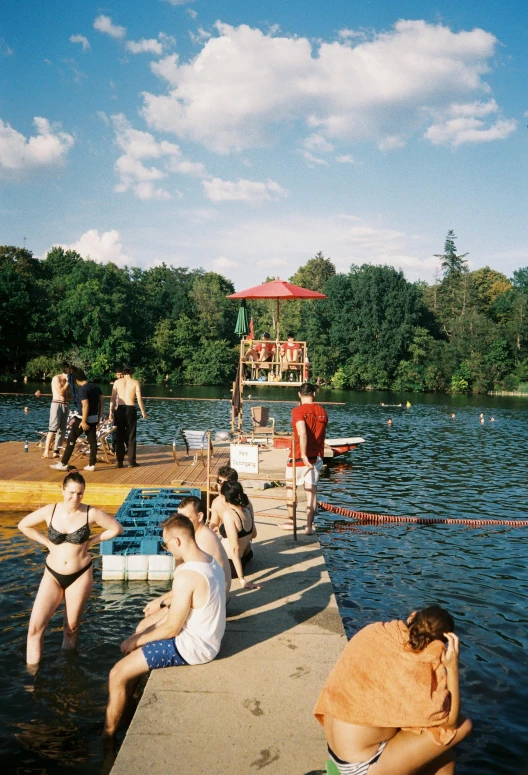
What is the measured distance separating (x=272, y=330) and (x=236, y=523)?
233 ft

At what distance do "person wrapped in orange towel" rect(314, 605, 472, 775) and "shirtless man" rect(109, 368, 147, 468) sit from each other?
9254 mm

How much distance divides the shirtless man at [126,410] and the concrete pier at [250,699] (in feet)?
21.1

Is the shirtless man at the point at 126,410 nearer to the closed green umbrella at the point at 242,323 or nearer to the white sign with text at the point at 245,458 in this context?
the white sign with text at the point at 245,458

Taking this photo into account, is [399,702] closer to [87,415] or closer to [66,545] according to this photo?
[66,545]

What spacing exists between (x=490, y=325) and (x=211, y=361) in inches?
1236

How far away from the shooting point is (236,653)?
539cm

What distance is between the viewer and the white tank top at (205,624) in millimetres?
4824

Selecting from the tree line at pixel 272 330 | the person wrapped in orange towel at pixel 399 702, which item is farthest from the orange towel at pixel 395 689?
the tree line at pixel 272 330

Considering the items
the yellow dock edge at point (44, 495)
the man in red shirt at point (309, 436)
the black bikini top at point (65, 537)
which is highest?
the man in red shirt at point (309, 436)

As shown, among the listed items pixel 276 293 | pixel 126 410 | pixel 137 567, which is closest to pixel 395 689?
pixel 137 567

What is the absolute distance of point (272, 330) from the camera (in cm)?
7756

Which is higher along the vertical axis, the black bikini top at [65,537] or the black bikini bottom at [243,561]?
the black bikini top at [65,537]

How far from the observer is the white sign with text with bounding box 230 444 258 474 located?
11141mm

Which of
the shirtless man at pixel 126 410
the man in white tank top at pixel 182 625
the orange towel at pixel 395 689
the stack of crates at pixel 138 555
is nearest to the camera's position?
the orange towel at pixel 395 689
